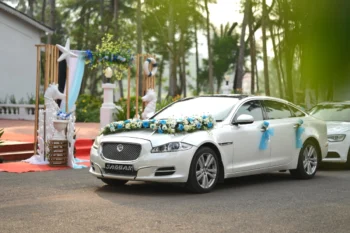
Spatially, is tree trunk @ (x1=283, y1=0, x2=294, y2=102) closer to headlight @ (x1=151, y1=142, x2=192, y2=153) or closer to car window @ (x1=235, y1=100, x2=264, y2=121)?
headlight @ (x1=151, y1=142, x2=192, y2=153)

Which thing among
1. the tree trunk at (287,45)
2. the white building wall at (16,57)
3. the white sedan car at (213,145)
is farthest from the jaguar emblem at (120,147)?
the white building wall at (16,57)

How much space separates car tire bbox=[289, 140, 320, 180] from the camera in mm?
10531

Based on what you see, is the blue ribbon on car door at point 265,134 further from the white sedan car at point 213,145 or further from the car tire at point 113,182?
the car tire at point 113,182

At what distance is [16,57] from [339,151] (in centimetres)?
2148

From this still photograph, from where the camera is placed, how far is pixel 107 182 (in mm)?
9430

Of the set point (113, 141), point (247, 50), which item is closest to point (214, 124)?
point (113, 141)

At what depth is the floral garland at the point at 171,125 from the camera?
8.64 m

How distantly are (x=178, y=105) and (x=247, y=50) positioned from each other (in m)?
59.7

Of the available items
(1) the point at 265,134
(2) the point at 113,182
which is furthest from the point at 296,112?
(2) the point at 113,182

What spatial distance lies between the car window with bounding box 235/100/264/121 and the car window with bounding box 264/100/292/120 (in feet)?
0.66

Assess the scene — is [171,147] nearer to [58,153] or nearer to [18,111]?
[58,153]

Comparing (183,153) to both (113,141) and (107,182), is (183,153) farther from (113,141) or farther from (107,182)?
(107,182)

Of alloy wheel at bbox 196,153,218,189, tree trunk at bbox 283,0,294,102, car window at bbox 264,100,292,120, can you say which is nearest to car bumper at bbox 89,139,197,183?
alloy wheel at bbox 196,153,218,189

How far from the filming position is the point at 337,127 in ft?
43.2
